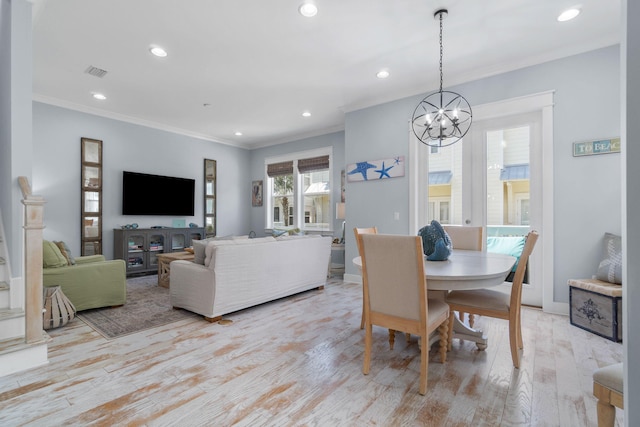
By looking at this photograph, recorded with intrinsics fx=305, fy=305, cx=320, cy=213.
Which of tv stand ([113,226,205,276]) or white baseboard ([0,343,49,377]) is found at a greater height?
tv stand ([113,226,205,276])

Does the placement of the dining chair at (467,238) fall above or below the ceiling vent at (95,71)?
below

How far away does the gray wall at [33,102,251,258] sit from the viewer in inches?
180

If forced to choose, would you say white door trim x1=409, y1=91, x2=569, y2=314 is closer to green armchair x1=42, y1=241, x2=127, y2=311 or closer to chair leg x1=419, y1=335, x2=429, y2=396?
chair leg x1=419, y1=335, x2=429, y2=396

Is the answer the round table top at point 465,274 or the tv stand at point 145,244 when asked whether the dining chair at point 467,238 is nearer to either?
the round table top at point 465,274

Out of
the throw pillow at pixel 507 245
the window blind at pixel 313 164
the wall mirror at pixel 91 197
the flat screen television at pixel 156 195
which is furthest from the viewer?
the window blind at pixel 313 164

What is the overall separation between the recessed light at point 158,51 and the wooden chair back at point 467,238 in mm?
3587

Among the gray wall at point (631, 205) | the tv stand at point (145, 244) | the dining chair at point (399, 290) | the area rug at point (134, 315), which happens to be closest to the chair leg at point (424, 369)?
the dining chair at point (399, 290)

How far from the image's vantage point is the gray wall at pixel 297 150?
19.9 ft

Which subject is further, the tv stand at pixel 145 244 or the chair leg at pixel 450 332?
the tv stand at pixel 145 244

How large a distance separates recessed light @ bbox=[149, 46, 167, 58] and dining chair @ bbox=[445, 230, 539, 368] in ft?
12.2

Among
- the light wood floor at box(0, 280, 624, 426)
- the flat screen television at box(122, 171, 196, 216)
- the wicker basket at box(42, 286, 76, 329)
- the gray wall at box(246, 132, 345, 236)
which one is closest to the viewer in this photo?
the light wood floor at box(0, 280, 624, 426)

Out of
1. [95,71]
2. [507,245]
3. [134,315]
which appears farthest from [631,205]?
[95,71]

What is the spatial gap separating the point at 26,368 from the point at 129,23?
291 centimetres

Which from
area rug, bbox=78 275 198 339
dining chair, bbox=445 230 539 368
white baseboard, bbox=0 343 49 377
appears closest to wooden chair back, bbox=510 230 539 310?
dining chair, bbox=445 230 539 368
